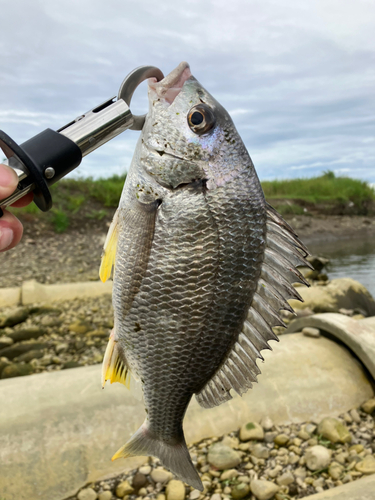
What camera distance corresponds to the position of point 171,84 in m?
1.44

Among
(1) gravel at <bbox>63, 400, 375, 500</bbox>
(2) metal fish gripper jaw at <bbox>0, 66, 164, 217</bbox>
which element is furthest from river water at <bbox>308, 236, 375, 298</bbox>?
(2) metal fish gripper jaw at <bbox>0, 66, 164, 217</bbox>

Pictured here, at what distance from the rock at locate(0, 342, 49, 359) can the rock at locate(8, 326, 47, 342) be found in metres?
0.23

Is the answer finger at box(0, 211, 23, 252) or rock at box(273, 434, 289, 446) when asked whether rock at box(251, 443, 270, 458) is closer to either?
rock at box(273, 434, 289, 446)

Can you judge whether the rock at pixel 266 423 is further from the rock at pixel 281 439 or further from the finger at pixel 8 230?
the finger at pixel 8 230

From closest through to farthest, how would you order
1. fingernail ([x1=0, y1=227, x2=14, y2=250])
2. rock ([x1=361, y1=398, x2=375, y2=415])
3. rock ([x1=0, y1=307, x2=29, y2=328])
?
fingernail ([x1=0, y1=227, x2=14, y2=250]) < rock ([x1=361, y1=398, x2=375, y2=415]) < rock ([x1=0, y1=307, x2=29, y2=328])

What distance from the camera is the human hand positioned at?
1.23 meters

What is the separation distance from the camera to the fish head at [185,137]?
4.60ft

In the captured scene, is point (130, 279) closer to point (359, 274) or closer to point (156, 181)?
→ point (156, 181)

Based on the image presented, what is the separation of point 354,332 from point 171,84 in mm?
3837

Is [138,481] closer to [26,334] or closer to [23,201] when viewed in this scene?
[23,201]

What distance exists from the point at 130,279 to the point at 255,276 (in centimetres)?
44

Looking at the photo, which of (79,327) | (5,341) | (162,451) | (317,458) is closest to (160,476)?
(317,458)

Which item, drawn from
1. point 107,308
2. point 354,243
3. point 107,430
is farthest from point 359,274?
point 107,430

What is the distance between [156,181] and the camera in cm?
141
